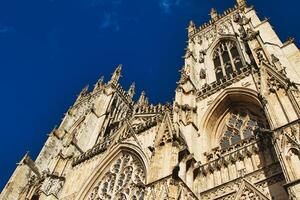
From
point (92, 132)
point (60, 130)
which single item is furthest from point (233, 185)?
point (60, 130)

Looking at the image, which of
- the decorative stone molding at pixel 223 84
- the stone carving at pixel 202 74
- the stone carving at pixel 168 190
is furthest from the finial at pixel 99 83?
the stone carving at pixel 168 190

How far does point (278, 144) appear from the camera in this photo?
26.4ft

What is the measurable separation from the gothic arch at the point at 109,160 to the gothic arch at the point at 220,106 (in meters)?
2.94

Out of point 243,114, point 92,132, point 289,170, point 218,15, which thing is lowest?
point 289,170

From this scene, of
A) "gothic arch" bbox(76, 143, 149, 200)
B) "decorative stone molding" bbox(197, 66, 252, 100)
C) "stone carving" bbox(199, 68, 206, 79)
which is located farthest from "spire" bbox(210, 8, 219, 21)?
"gothic arch" bbox(76, 143, 149, 200)

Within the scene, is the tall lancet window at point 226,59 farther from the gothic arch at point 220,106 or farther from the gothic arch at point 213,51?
the gothic arch at point 220,106

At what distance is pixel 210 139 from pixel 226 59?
22.4ft

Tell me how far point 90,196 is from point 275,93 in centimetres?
903

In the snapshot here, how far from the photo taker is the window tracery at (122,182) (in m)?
12.8

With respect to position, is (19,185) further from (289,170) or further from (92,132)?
(289,170)

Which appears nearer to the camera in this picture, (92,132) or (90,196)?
(90,196)

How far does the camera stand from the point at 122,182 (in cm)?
1366

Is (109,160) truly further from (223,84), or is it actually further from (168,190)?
(168,190)

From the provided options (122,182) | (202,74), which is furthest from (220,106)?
(122,182)
